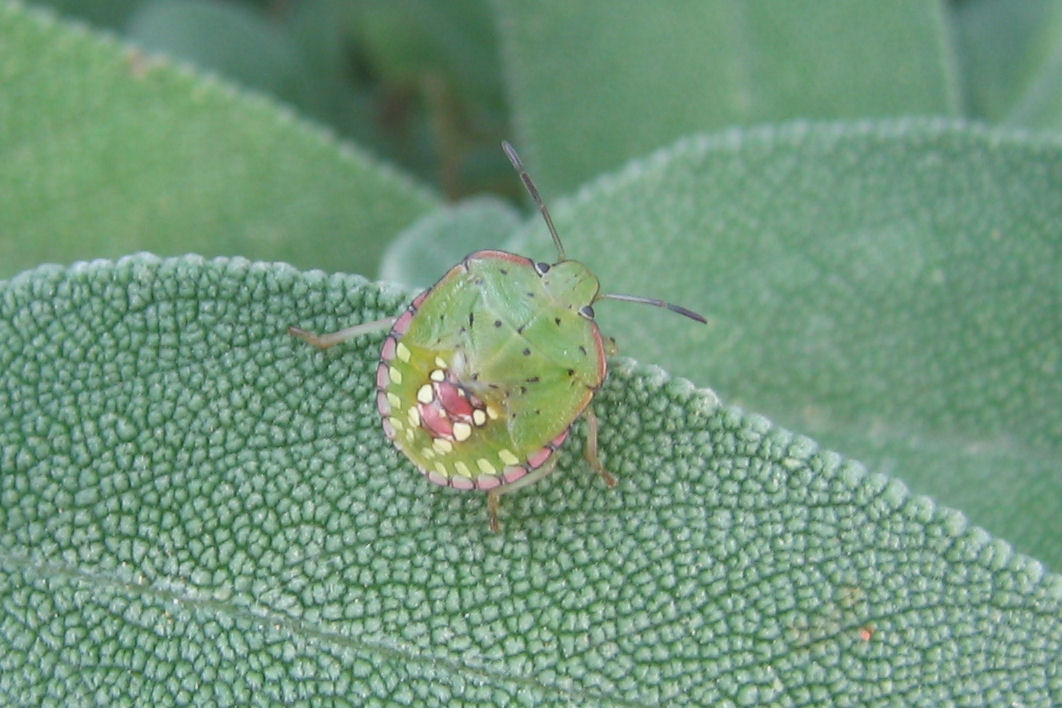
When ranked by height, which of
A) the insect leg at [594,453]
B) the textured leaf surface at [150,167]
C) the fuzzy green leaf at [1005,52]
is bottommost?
the textured leaf surface at [150,167]

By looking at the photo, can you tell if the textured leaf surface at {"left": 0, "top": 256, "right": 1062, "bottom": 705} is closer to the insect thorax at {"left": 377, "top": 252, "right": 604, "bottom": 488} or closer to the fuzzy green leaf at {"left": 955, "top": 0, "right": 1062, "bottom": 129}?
the insect thorax at {"left": 377, "top": 252, "right": 604, "bottom": 488}

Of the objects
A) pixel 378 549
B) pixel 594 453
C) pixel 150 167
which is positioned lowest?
pixel 150 167

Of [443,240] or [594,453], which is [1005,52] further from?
[594,453]

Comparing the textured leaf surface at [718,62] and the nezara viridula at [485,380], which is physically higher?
the nezara viridula at [485,380]

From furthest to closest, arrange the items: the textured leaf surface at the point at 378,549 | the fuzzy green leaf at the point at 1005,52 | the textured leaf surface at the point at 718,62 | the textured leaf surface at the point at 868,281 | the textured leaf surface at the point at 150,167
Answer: the fuzzy green leaf at the point at 1005,52
the textured leaf surface at the point at 718,62
the textured leaf surface at the point at 150,167
the textured leaf surface at the point at 868,281
the textured leaf surface at the point at 378,549

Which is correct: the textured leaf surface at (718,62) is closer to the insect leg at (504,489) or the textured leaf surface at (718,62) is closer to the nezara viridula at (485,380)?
the nezara viridula at (485,380)

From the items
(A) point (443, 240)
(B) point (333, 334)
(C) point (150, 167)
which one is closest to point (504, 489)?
(B) point (333, 334)

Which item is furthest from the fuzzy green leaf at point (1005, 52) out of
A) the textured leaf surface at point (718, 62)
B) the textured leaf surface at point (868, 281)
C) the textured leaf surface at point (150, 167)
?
the textured leaf surface at point (150, 167)
